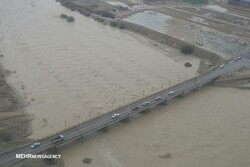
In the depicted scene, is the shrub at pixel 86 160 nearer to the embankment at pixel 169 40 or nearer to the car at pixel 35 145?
the car at pixel 35 145

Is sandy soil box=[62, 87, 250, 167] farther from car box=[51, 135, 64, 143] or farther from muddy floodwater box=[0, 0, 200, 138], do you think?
muddy floodwater box=[0, 0, 200, 138]

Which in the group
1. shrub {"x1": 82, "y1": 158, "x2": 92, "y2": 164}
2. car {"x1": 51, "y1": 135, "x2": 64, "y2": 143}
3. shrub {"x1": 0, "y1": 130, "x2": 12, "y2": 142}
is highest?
car {"x1": 51, "y1": 135, "x2": 64, "y2": 143}

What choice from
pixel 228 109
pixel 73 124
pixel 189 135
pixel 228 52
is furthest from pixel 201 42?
pixel 73 124

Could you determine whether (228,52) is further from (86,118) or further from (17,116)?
(17,116)

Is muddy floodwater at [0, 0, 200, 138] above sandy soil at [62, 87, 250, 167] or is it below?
above

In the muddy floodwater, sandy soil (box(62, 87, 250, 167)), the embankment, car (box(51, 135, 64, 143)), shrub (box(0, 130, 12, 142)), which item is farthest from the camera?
the embankment

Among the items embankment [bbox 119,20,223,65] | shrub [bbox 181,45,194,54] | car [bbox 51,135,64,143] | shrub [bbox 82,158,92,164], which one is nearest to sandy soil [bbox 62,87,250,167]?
shrub [bbox 82,158,92,164]

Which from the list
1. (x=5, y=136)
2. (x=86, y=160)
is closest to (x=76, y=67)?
(x=5, y=136)

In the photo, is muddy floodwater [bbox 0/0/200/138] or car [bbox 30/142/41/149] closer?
car [bbox 30/142/41/149]
